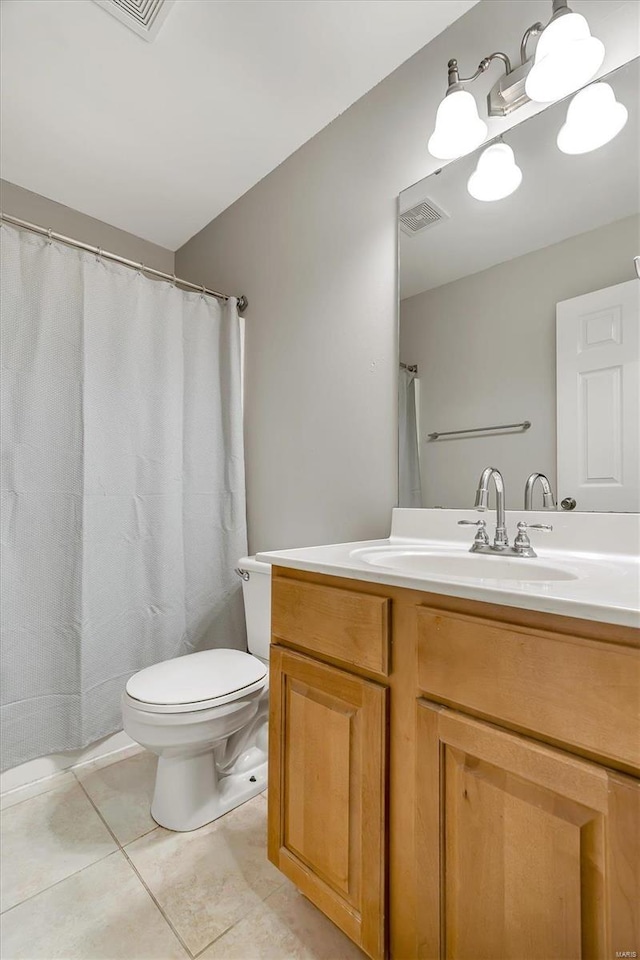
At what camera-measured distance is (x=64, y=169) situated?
183 cm

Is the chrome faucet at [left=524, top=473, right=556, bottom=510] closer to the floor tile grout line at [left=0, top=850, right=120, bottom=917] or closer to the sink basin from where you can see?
the sink basin

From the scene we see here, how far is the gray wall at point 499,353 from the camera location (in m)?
1.09

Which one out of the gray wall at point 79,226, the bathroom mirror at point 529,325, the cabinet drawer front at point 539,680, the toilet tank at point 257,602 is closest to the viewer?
the cabinet drawer front at point 539,680

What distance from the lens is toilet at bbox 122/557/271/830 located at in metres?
1.19

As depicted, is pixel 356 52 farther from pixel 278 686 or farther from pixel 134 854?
pixel 134 854

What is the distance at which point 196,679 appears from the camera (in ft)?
4.29

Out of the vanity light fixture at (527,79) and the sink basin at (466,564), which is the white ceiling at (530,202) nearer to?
the vanity light fixture at (527,79)

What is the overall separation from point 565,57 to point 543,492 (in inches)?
38.8

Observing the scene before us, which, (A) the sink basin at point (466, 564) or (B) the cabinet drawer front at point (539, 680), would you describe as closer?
(B) the cabinet drawer front at point (539, 680)

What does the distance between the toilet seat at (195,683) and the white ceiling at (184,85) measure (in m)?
1.90

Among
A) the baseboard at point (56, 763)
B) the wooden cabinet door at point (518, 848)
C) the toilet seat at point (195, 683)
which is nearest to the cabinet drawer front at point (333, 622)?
the wooden cabinet door at point (518, 848)

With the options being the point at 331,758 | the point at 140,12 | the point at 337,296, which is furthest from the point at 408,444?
the point at 140,12

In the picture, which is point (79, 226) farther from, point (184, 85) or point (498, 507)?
point (498, 507)

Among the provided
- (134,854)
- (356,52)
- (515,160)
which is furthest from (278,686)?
(356,52)
